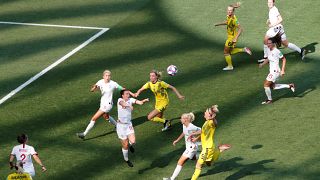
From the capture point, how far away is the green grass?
23.5m

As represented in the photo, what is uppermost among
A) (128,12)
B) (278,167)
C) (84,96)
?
(128,12)

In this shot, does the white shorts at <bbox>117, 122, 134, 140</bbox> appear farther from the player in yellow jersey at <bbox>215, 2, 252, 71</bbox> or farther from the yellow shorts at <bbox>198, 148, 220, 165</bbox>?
the player in yellow jersey at <bbox>215, 2, 252, 71</bbox>

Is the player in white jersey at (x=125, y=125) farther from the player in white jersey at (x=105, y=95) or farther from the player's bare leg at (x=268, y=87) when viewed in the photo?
the player's bare leg at (x=268, y=87)

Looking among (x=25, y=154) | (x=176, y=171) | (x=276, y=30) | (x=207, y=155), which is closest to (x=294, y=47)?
(x=276, y=30)

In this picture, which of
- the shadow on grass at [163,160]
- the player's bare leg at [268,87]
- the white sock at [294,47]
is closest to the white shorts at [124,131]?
the shadow on grass at [163,160]

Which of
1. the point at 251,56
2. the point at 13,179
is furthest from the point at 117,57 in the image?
the point at 13,179

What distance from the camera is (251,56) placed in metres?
30.6

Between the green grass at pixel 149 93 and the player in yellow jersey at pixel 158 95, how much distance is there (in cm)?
40

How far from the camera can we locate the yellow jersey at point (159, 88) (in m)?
24.8

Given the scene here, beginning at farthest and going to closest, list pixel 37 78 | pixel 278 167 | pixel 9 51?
pixel 9 51
pixel 37 78
pixel 278 167

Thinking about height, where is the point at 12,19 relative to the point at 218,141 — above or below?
above

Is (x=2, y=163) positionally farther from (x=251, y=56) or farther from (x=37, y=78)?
(x=251, y=56)

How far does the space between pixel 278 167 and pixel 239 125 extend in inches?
117

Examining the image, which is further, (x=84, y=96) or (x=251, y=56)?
(x=251, y=56)
